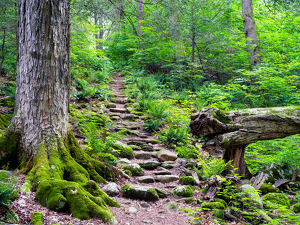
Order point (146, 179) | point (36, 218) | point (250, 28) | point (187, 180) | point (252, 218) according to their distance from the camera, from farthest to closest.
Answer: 1. point (250, 28)
2. point (187, 180)
3. point (146, 179)
4. point (252, 218)
5. point (36, 218)

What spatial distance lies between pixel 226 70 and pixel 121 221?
1136 centimetres

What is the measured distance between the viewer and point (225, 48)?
1190cm

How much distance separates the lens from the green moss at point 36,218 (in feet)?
6.19

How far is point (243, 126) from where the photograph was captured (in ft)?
15.6

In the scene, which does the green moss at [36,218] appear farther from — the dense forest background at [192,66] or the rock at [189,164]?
the dense forest background at [192,66]

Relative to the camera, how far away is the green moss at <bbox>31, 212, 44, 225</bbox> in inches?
74.3

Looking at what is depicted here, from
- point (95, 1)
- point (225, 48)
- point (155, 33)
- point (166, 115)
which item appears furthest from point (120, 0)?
point (225, 48)

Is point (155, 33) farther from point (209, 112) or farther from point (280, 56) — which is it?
point (209, 112)

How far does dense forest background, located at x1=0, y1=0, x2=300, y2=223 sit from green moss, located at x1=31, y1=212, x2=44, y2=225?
4.46 meters

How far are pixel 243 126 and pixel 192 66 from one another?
752cm

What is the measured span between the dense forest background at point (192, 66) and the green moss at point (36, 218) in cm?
446

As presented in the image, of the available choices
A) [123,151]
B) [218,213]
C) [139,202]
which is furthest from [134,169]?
[218,213]

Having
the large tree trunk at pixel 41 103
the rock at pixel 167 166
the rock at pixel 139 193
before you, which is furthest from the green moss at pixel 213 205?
the rock at pixel 167 166

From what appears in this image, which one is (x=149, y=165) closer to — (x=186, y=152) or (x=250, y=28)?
A: (x=186, y=152)
